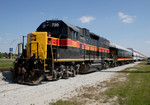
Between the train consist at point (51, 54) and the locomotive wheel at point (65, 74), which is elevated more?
the train consist at point (51, 54)

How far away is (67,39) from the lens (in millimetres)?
10016

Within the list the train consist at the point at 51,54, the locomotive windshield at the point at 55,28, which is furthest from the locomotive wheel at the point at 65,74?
the locomotive windshield at the point at 55,28

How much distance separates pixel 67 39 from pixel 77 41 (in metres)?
1.67

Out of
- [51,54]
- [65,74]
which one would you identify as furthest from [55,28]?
[65,74]

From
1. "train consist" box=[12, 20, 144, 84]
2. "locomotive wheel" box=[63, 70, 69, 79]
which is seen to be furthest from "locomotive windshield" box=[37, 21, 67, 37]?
"locomotive wheel" box=[63, 70, 69, 79]

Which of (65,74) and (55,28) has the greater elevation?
(55,28)

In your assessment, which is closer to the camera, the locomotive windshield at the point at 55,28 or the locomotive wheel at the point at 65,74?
the locomotive windshield at the point at 55,28

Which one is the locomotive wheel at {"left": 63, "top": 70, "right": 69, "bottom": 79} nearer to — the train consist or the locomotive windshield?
the train consist

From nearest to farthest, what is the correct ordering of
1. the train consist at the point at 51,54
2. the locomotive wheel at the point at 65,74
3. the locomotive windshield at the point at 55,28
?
1. the train consist at the point at 51,54
2. the locomotive windshield at the point at 55,28
3. the locomotive wheel at the point at 65,74

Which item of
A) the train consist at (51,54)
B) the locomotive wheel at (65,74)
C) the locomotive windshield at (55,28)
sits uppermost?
the locomotive windshield at (55,28)

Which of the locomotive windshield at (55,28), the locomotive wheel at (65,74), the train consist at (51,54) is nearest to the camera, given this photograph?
the train consist at (51,54)

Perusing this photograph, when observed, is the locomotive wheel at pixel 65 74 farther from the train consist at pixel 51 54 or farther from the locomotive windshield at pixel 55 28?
the locomotive windshield at pixel 55 28

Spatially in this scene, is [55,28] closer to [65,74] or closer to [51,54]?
[51,54]

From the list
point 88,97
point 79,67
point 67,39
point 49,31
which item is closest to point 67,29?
point 67,39
